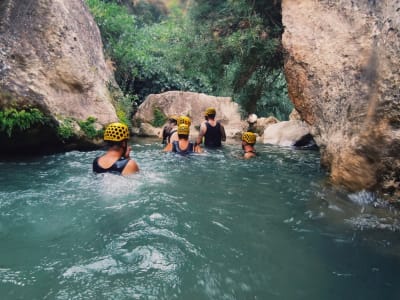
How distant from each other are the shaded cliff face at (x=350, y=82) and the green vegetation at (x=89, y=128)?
14.8ft

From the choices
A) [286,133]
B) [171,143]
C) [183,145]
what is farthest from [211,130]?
[286,133]

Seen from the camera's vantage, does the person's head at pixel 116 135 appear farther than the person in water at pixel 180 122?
No

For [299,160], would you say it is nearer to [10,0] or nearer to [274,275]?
[274,275]

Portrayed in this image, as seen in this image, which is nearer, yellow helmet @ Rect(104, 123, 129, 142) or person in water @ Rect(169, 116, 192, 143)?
yellow helmet @ Rect(104, 123, 129, 142)

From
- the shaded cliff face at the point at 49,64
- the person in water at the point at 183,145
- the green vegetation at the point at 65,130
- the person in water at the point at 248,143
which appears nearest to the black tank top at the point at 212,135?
the person in water at the point at 248,143

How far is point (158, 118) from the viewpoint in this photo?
49.0ft

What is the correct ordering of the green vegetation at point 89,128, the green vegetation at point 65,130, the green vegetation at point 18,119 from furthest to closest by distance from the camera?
the green vegetation at point 89,128 < the green vegetation at point 65,130 < the green vegetation at point 18,119

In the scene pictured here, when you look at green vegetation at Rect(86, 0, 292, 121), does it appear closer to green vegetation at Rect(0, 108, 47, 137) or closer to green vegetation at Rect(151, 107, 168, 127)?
green vegetation at Rect(151, 107, 168, 127)

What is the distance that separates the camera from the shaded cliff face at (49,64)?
7.51m

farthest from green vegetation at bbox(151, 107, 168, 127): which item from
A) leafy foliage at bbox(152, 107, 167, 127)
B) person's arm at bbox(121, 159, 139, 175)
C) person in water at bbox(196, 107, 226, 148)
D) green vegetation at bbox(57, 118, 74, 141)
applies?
person's arm at bbox(121, 159, 139, 175)

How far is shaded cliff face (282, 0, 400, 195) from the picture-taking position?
385cm

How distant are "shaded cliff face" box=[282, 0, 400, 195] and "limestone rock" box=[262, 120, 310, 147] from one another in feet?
19.9

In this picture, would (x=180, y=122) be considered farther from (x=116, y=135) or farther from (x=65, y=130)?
(x=116, y=135)

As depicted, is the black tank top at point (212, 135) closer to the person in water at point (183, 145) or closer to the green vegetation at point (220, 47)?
the green vegetation at point (220, 47)
